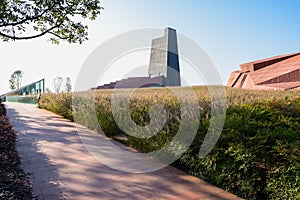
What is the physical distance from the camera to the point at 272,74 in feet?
39.6

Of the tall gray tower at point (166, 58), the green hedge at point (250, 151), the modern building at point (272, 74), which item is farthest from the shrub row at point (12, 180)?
the tall gray tower at point (166, 58)

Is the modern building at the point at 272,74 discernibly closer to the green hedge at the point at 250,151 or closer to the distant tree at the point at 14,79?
the green hedge at the point at 250,151

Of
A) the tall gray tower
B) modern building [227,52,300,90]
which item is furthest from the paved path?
the tall gray tower

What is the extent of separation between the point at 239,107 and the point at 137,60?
185 cm

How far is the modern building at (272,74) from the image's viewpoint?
11129 mm

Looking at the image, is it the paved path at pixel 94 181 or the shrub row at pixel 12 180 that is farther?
the paved path at pixel 94 181

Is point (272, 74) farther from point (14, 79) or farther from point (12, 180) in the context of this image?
point (14, 79)

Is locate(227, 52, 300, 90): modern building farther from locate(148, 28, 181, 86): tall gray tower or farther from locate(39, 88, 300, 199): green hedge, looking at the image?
locate(148, 28, 181, 86): tall gray tower

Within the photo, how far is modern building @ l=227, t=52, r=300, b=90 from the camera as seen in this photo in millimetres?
11129

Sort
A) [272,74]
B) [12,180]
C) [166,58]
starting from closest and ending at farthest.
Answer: [12,180] → [272,74] → [166,58]

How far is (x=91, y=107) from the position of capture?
207 inches

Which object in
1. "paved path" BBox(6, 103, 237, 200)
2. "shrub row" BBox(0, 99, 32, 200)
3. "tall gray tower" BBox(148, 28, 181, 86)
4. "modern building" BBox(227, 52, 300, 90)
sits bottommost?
"paved path" BBox(6, 103, 237, 200)

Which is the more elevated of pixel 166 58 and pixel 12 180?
pixel 166 58

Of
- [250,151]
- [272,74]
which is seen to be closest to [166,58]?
[272,74]
